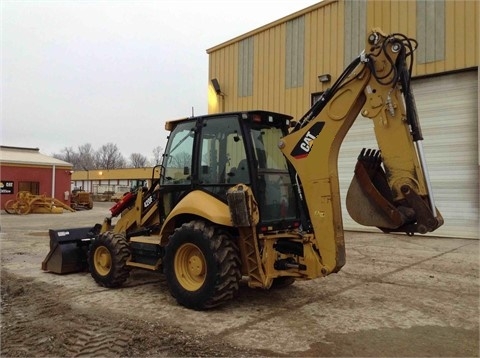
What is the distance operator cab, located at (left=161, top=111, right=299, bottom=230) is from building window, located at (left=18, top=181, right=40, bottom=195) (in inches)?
1050

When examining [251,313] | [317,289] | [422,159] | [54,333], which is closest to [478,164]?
[317,289]

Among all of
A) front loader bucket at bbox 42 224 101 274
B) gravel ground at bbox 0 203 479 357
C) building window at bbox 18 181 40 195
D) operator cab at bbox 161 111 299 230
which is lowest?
gravel ground at bbox 0 203 479 357

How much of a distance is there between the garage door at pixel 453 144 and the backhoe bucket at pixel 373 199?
8.77 m

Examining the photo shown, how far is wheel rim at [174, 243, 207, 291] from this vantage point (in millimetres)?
5488

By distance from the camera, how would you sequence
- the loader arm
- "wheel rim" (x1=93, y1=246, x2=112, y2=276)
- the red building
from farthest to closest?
the red building < "wheel rim" (x1=93, y1=246, x2=112, y2=276) < the loader arm

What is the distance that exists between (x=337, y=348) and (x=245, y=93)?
48.0 ft

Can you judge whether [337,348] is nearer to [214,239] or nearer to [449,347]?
[449,347]

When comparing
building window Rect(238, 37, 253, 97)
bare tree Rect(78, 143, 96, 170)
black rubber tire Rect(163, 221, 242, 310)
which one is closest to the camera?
black rubber tire Rect(163, 221, 242, 310)

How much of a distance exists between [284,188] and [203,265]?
146cm

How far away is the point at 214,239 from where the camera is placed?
5297 millimetres

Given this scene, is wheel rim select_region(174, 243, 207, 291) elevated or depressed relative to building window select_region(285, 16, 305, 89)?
depressed

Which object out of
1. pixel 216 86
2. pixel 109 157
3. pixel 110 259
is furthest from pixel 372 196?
pixel 109 157

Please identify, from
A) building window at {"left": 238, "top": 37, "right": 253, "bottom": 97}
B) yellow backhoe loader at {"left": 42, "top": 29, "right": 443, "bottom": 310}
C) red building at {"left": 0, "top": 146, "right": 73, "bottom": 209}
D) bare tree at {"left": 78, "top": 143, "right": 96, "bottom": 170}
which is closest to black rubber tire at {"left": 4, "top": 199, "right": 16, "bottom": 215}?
red building at {"left": 0, "top": 146, "right": 73, "bottom": 209}

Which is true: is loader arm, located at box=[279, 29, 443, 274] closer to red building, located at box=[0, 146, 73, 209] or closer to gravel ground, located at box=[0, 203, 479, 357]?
gravel ground, located at box=[0, 203, 479, 357]
